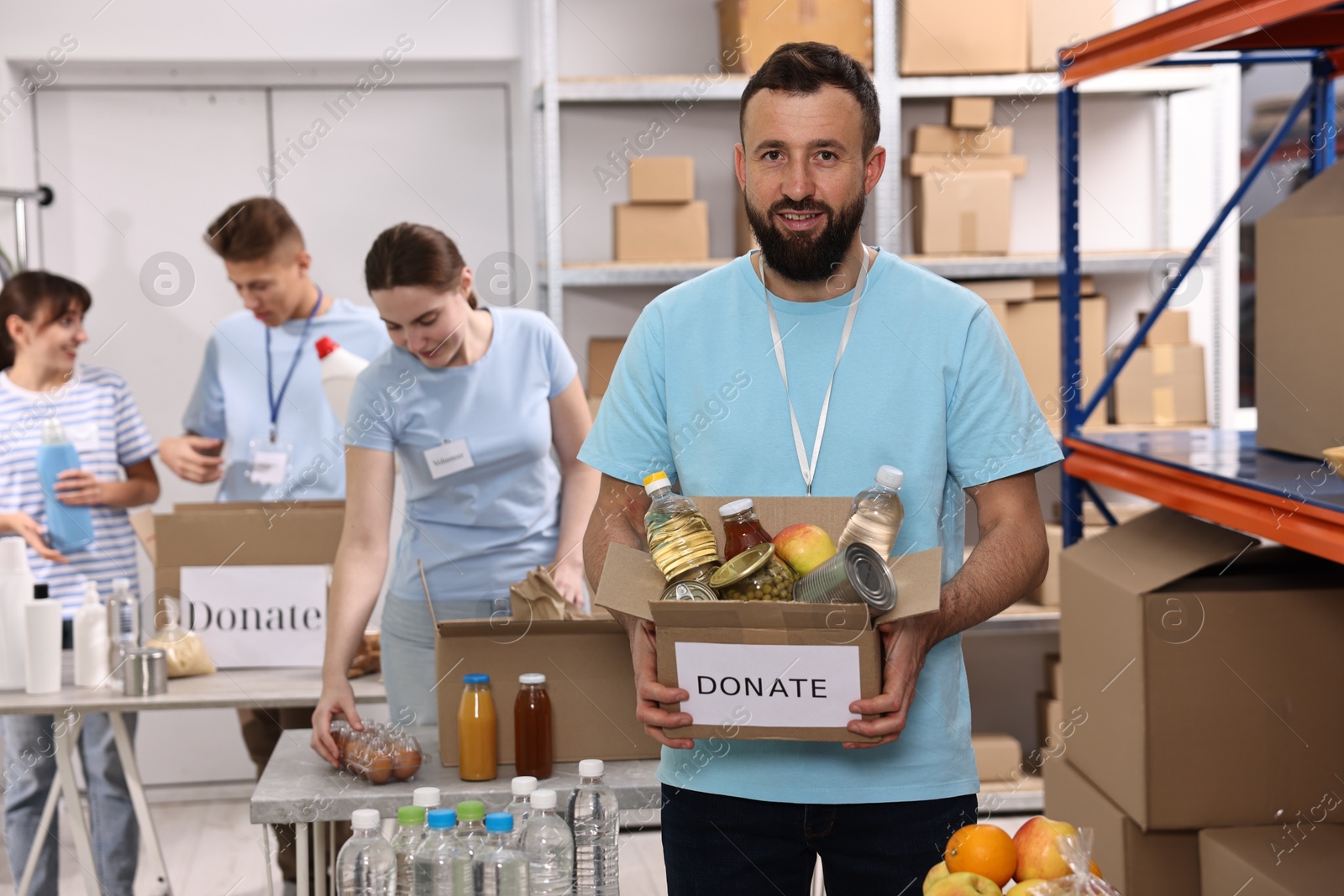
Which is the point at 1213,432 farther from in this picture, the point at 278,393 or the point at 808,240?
the point at 278,393

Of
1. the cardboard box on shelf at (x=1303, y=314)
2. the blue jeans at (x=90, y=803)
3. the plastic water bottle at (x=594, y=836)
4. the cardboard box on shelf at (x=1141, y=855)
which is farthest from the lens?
the blue jeans at (x=90, y=803)

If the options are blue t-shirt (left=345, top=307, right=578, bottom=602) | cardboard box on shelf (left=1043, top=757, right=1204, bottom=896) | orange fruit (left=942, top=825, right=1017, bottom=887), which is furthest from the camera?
blue t-shirt (left=345, top=307, right=578, bottom=602)

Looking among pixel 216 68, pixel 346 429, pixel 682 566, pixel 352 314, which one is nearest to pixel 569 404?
pixel 346 429

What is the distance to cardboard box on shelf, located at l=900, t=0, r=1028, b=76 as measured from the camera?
12.6 feet

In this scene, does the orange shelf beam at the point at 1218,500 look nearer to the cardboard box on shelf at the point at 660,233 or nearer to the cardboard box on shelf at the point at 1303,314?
the cardboard box on shelf at the point at 1303,314

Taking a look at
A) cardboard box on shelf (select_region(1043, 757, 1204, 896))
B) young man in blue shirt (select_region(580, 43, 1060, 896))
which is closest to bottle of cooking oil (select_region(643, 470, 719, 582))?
young man in blue shirt (select_region(580, 43, 1060, 896))

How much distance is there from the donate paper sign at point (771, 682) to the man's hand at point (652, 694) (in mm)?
17

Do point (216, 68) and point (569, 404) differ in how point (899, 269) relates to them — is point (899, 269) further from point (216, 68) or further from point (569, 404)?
point (216, 68)

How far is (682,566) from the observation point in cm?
133

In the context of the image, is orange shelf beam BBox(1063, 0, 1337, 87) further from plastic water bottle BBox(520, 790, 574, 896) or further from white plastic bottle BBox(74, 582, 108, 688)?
white plastic bottle BBox(74, 582, 108, 688)

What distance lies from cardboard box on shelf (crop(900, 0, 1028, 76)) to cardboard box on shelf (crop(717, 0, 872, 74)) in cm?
14

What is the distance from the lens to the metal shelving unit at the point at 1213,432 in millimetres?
2016

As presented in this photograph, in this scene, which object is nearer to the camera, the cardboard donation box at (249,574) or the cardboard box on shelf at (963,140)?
the cardboard donation box at (249,574)

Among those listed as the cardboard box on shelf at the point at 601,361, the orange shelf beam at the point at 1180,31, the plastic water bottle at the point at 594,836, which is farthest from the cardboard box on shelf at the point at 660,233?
the plastic water bottle at the point at 594,836
